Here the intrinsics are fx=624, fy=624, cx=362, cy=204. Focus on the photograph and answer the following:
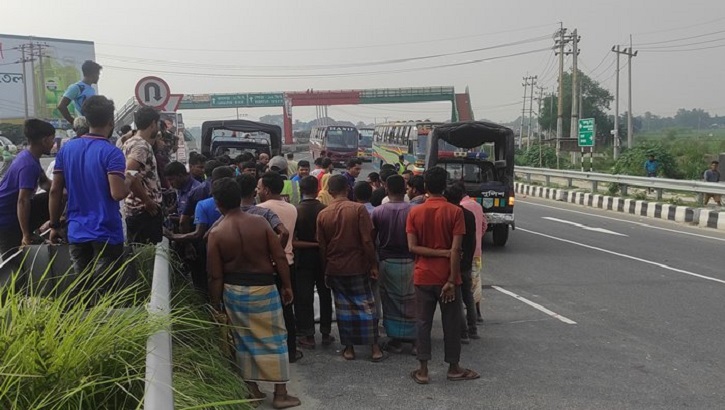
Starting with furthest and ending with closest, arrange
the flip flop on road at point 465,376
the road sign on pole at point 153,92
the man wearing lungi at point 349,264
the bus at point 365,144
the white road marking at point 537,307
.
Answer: the bus at point 365,144 < the road sign on pole at point 153,92 < the white road marking at point 537,307 < the man wearing lungi at point 349,264 < the flip flop on road at point 465,376

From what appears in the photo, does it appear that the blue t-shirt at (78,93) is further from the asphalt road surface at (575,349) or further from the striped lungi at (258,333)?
the asphalt road surface at (575,349)

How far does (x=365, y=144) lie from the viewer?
4766cm

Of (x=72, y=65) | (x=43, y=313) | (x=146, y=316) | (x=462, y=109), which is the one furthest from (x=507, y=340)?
(x=72, y=65)

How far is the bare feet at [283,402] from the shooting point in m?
4.71

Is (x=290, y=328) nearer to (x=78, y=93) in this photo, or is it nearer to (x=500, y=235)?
(x=78, y=93)

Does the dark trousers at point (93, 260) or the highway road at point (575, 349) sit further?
the highway road at point (575, 349)

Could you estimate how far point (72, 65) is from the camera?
63.9 meters

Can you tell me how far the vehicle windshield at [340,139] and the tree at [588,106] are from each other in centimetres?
4280

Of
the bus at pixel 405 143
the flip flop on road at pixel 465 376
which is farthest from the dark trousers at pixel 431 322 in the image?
the bus at pixel 405 143

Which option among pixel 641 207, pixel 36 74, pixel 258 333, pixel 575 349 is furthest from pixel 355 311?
pixel 36 74

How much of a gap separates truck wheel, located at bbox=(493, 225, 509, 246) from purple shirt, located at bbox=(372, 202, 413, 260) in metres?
6.48

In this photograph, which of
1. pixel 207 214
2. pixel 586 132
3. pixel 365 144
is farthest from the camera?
A: pixel 365 144

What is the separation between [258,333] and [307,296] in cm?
155

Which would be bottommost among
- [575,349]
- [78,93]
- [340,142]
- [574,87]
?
[575,349]
